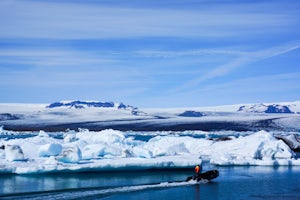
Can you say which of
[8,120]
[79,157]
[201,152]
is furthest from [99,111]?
[79,157]

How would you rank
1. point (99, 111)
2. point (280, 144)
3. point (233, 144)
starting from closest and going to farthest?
point (280, 144) < point (233, 144) < point (99, 111)

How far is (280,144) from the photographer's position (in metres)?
20.3

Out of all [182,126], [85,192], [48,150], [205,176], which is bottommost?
[85,192]

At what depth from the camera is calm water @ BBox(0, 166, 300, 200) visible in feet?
35.7

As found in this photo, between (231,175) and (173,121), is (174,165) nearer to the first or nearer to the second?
(231,175)

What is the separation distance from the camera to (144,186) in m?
12.0

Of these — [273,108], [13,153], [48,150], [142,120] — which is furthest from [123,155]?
[273,108]

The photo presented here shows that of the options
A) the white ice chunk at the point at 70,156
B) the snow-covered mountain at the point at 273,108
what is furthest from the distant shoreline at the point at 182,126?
the snow-covered mountain at the point at 273,108

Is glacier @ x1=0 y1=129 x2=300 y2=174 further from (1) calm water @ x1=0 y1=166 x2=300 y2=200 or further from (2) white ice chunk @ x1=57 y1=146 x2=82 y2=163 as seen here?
(1) calm water @ x1=0 y1=166 x2=300 y2=200

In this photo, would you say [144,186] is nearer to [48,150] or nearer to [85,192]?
[85,192]

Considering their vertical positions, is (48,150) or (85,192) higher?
(48,150)

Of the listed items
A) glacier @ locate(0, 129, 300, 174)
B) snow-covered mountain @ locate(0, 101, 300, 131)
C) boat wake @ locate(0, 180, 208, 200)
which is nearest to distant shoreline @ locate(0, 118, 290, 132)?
snow-covered mountain @ locate(0, 101, 300, 131)

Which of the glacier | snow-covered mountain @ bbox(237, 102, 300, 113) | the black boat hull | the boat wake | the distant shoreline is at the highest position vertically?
snow-covered mountain @ bbox(237, 102, 300, 113)

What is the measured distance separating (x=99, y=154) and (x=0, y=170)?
4.24m
